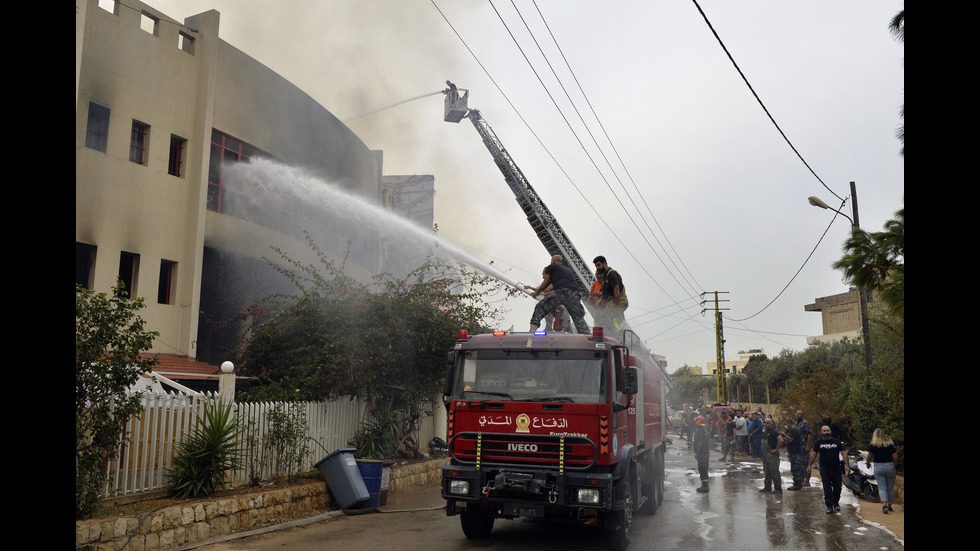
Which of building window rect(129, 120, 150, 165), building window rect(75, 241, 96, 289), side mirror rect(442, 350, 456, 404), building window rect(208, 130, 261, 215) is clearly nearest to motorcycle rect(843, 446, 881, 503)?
side mirror rect(442, 350, 456, 404)

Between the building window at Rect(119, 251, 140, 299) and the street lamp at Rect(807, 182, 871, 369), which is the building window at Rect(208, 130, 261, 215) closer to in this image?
the building window at Rect(119, 251, 140, 299)

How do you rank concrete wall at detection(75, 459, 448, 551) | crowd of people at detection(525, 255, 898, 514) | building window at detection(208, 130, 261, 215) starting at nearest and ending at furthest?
1. concrete wall at detection(75, 459, 448, 551)
2. crowd of people at detection(525, 255, 898, 514)
3. building window at detection(208, 130, 261, 215)

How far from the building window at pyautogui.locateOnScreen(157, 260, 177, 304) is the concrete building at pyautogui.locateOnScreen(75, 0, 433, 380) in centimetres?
3

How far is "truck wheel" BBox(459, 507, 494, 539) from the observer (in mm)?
8312

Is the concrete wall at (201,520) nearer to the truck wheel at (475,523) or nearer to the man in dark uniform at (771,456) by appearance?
the truck wheel at (475,523)

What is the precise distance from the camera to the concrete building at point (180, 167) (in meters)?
15.4

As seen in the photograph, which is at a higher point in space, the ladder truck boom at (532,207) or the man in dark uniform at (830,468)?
the ladder truck boom at (532,207)

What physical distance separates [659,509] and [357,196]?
18115 mm

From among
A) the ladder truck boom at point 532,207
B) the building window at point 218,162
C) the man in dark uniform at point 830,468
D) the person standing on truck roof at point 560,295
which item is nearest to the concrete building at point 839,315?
the ladder truck boom at point 532,207

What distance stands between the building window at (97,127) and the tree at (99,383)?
32.5 feet
